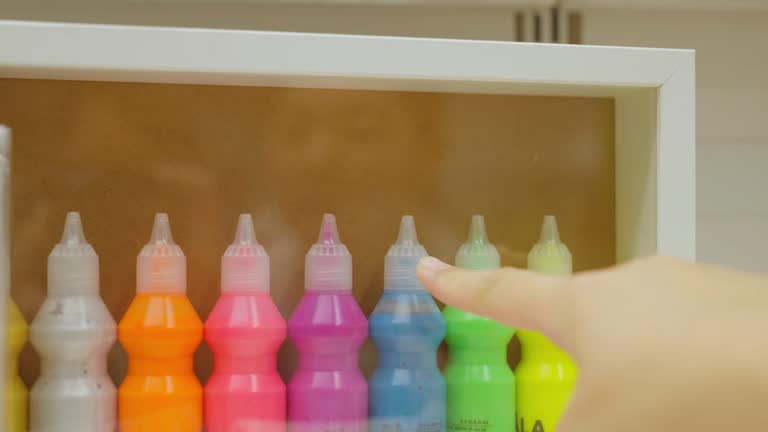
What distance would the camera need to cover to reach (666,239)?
0.54 metres

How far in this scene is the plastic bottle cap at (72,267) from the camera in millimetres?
527

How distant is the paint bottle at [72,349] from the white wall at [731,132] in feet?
1.79

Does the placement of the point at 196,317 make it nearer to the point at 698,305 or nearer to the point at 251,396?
the point at 251,396

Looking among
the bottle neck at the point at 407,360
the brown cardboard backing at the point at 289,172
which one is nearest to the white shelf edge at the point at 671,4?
the brown cardboard backing at the point at 289,172

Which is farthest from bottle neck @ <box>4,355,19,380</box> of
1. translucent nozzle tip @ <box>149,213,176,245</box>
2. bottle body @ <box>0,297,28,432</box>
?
translucent nozzle tip @ <box>149,213,176,245</box>

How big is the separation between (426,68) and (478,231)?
5.6 inches

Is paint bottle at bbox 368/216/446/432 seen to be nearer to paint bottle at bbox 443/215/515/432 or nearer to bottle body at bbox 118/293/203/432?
paint bottle at bbox 443/215/515/432

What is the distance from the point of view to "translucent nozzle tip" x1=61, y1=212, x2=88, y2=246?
1.78 feet

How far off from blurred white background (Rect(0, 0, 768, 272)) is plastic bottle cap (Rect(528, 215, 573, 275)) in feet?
0.63

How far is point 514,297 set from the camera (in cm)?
24

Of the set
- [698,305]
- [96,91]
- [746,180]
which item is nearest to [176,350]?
[96,91]

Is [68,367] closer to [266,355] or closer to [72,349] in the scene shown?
[72,349]

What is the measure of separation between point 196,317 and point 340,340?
0.10 metres

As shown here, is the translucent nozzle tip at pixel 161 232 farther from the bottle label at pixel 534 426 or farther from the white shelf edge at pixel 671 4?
the white shelf edge at pixel 671 4
